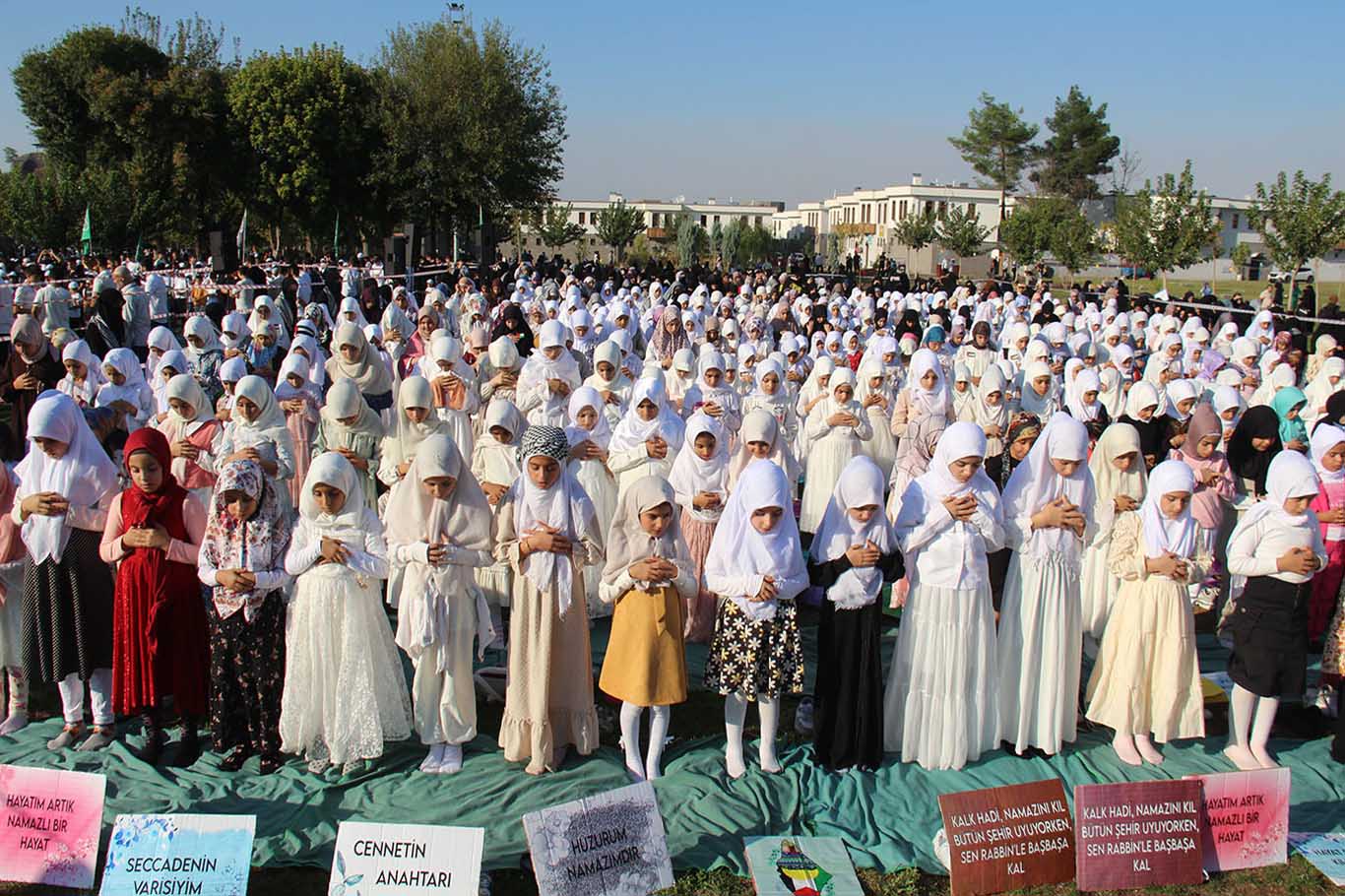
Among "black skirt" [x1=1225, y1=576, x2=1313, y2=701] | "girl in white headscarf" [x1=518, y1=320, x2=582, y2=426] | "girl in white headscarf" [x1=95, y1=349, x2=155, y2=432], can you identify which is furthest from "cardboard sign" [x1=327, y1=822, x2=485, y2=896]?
"girl in white headscarf" [x1=95, y1=349, x2=155, y2=432]

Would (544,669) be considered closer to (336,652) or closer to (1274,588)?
(336,652)

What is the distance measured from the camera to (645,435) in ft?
21.7

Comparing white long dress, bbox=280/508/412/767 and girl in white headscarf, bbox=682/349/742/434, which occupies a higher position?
girl in white headscarf, bbox=682/349/742/434

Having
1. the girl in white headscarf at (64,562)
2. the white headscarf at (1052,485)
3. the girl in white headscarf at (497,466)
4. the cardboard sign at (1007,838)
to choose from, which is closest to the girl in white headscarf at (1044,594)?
the white headscarf at (1052,485)

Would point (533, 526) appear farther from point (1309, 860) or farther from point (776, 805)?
point (1309, 860)

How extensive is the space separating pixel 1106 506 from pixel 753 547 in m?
2.38

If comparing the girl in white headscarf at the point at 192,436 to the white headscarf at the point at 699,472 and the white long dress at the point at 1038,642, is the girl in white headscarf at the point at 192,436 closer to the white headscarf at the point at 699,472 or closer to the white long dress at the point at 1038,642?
the white headscarf at the point at 699,472

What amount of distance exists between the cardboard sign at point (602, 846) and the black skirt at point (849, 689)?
51.1 inches

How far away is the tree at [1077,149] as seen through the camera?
52.6 metres

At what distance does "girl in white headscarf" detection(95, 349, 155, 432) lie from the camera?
695 centimetres

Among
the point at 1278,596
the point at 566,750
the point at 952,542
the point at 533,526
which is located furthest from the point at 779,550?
the point at 1278,596

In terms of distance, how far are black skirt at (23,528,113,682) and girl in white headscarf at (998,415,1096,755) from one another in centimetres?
426

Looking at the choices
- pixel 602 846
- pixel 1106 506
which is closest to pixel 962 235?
pixel 1106 506

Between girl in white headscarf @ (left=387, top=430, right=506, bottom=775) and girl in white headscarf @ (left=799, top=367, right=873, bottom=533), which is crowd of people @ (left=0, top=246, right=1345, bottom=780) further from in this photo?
girl in white headscarf @ (left=799, top=367, right=873, bottom=533)
